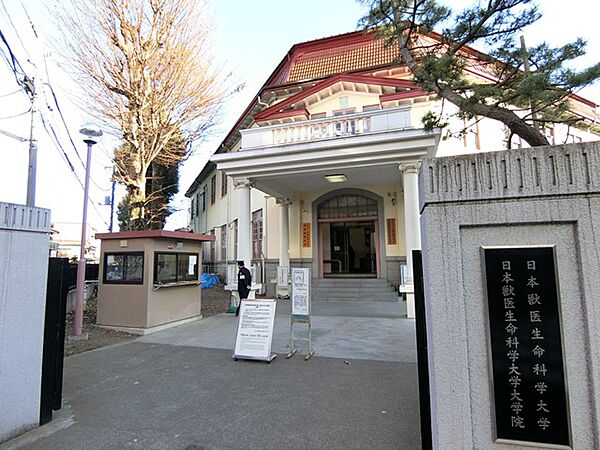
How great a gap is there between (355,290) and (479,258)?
10299mm

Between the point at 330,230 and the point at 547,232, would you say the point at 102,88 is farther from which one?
the point at 547,232

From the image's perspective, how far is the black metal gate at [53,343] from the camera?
364 centimetres

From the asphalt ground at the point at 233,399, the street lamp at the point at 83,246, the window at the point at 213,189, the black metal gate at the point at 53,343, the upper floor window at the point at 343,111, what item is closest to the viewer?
the asphalt ground at the point at 233,399

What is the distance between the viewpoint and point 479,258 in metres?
2.31

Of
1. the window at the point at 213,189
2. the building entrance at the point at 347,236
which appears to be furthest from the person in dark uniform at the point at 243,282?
the window at the point at 213,189

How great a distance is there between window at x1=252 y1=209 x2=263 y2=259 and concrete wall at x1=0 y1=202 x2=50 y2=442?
11.8 metres

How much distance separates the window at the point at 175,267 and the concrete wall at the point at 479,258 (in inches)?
282

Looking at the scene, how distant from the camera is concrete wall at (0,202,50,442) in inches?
130

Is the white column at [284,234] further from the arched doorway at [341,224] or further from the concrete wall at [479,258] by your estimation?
the concrete wall at [479,258]

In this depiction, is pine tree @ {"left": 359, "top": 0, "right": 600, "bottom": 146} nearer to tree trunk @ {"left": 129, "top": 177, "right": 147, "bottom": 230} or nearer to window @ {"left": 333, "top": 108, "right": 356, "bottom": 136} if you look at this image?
window @ {"left": 333, "top": 108, "right": 356, "bottom": 136}

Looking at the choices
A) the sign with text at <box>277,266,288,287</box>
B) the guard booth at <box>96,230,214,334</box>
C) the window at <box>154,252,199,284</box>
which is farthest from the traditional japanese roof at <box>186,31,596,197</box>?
the guard booth at <box>96,230,214,334</box>

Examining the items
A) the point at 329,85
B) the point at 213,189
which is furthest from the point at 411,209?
the point at 213,189

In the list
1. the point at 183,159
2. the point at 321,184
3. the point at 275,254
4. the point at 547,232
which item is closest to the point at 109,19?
the point at 183,159

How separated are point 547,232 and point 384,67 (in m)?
12.4
